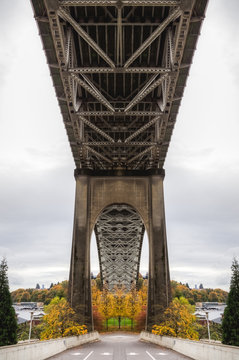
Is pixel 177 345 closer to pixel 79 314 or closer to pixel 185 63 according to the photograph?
pixel 79 314

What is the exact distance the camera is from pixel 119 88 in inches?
1182

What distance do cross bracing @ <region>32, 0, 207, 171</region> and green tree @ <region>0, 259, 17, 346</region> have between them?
11.9 metres

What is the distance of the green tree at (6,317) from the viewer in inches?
658

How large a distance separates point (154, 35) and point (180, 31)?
1.32 m

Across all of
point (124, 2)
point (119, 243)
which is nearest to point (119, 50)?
point (124, 2)

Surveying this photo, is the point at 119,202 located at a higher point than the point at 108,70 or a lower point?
lower

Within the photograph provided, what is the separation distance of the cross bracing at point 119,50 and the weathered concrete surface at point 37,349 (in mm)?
14264

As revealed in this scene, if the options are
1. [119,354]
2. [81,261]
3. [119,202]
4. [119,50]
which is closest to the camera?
[119,50]

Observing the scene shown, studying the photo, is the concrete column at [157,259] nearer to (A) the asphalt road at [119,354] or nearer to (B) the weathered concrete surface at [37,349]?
(A) the asphalt road at [119,354]

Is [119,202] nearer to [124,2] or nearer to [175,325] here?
[175,325]

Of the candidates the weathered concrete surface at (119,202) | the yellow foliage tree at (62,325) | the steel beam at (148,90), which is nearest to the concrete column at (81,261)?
the weathered concrete surface at (119,202)

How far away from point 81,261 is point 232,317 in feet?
61.4

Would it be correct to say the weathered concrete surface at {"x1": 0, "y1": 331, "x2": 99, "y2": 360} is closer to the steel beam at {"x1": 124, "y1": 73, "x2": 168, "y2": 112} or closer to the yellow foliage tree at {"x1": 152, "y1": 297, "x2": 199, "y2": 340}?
the yellow foliage tree at {"x1": 152, "y1": 297, "x2": 199, "y2": 340}

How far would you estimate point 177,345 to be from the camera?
941 inches
